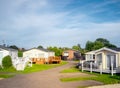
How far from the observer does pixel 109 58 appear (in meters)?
34.7

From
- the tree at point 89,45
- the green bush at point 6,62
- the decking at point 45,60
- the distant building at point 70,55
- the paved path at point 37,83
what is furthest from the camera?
the tree at point 89,45

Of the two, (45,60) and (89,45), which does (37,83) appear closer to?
(45,60)

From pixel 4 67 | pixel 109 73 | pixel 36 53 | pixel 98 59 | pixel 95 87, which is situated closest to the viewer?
pixel 95 87

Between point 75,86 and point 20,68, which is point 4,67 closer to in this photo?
point 20,68

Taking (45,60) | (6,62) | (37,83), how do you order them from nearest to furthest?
(37,83) < (6,62) < (45,60)

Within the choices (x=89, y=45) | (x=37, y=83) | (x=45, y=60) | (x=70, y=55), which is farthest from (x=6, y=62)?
(x=89, y=45)

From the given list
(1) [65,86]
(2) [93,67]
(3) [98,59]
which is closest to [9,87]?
(1) [65,86]

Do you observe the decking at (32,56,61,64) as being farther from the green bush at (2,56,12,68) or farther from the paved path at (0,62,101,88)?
the paved path at (0,62,101,88)

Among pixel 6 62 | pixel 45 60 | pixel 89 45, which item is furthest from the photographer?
pixel 89 45

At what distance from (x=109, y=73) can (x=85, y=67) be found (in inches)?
282

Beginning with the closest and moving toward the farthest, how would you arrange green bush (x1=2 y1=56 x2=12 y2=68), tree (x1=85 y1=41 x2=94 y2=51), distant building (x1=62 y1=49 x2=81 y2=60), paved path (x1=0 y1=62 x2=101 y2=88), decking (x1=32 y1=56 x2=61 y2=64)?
paved path (x1=0 y1=62 x2=101 y2=88)
green bush (x1=2 y1=56 x2=12 y2=68)
decking (x1=32 y1=56 x2=61 y2=64)
distant building (x1=62 y1=49 x2=81 y2=60)
tree (x1=85 y1=41 x2=94 y2=51)

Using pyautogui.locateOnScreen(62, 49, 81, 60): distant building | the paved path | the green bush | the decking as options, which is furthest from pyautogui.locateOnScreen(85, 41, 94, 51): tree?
the paved path

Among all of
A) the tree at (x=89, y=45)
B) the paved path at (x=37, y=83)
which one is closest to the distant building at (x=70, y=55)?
the tree at (x=89, y=45)

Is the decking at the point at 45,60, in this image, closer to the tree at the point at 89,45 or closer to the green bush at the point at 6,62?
the green bush at the point at 6,62
